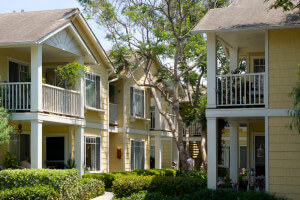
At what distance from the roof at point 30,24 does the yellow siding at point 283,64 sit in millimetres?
8282

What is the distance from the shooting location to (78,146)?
22812 mm

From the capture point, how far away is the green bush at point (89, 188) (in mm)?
20672

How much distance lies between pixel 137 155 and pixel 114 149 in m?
2.01

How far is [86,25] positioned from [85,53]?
251 cm

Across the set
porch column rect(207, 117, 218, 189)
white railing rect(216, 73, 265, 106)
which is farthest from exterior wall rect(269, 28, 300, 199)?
porch column rect(207, 117, 218, 189)

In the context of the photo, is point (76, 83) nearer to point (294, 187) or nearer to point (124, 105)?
point (124, 105)

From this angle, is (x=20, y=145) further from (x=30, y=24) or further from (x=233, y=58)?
(x=233, y=58)

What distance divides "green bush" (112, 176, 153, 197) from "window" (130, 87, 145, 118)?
1006 centimetres

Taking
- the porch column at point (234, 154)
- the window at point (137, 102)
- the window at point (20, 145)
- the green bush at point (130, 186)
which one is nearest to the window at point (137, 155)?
the window at point (137, 102)

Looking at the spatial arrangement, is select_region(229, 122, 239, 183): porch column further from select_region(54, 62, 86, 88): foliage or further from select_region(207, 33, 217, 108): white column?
select_region(54, 62, 86, 88): foliage

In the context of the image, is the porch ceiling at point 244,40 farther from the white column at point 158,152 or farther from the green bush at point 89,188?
the white column at point 158,152

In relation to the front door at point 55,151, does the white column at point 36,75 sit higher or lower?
higher

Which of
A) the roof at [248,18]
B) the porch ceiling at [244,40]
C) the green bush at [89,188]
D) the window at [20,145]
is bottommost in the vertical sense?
the green bush at [89,188]

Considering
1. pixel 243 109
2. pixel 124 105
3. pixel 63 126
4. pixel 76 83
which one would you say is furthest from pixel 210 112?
pixel 124 105
